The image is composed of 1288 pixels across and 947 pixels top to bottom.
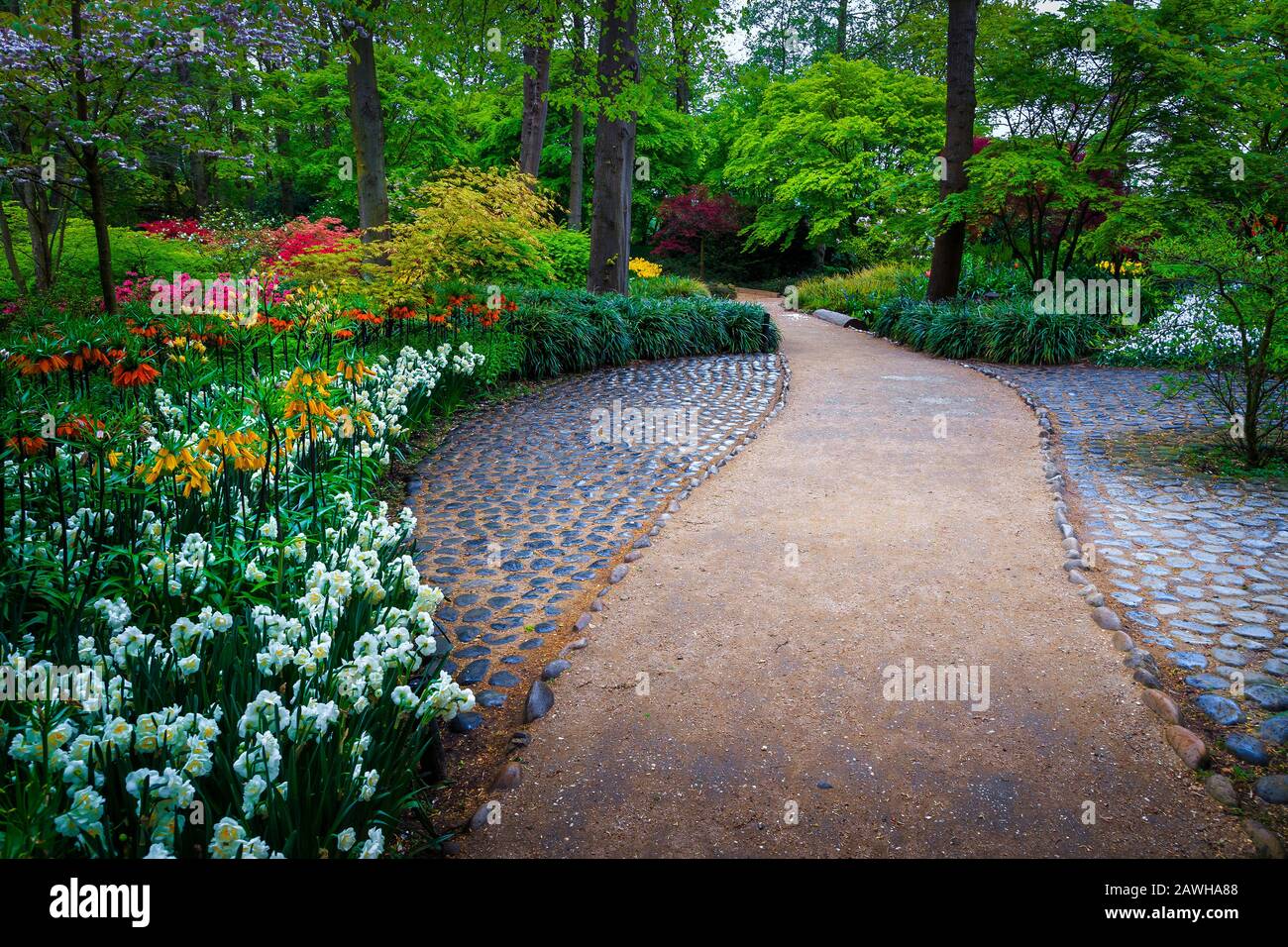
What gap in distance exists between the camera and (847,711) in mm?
3139

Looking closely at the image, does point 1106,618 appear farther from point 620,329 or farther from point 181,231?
point 181,231

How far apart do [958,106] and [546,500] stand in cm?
1109

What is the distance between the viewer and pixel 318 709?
7.00 feet

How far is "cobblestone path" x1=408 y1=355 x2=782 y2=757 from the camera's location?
3850 millimetres

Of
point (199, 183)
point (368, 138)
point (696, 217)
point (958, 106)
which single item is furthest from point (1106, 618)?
point (696, 217)

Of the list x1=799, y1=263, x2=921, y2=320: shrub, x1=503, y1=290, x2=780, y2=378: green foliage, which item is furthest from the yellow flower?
x1=503, y1=290, x2=780, y2=378: green foliage

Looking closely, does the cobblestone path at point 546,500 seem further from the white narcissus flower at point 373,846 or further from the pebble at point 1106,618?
the pebble at point 1106,618

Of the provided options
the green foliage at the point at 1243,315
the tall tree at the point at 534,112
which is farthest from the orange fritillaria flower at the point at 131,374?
the tall tree at the point at 534,112

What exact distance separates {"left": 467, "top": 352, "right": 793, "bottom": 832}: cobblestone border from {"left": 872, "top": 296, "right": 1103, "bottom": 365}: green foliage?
6294 millimetres

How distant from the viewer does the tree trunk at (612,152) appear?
11492 millimetres

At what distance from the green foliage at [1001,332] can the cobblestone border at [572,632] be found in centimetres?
629
